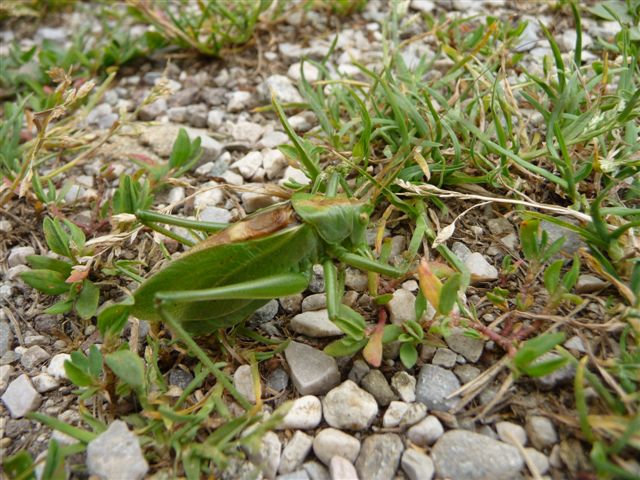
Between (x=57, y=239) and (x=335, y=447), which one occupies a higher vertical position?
(x=57, y=239)

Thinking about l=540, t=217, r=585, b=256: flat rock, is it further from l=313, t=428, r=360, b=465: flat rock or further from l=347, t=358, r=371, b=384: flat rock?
l=313, t=428, r=360, b=465: flat rock

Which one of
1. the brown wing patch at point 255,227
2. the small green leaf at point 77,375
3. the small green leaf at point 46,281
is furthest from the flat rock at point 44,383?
the brown wing patch at point 255,227

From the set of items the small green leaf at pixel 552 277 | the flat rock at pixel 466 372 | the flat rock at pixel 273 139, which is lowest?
the flat rock at pixel 466 372

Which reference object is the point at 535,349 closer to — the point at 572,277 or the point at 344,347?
the point at 572,277

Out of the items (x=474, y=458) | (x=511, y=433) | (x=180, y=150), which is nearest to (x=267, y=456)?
(x=474, y=458)

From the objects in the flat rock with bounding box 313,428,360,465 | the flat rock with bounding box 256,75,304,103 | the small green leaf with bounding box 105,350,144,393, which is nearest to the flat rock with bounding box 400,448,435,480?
the flat rock with bounding box 313,428,360,465

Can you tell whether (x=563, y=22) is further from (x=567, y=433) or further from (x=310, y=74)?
(x=567, y=433)

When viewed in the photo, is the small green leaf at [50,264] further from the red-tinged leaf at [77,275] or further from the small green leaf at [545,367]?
the small green leaf at [545,367]
